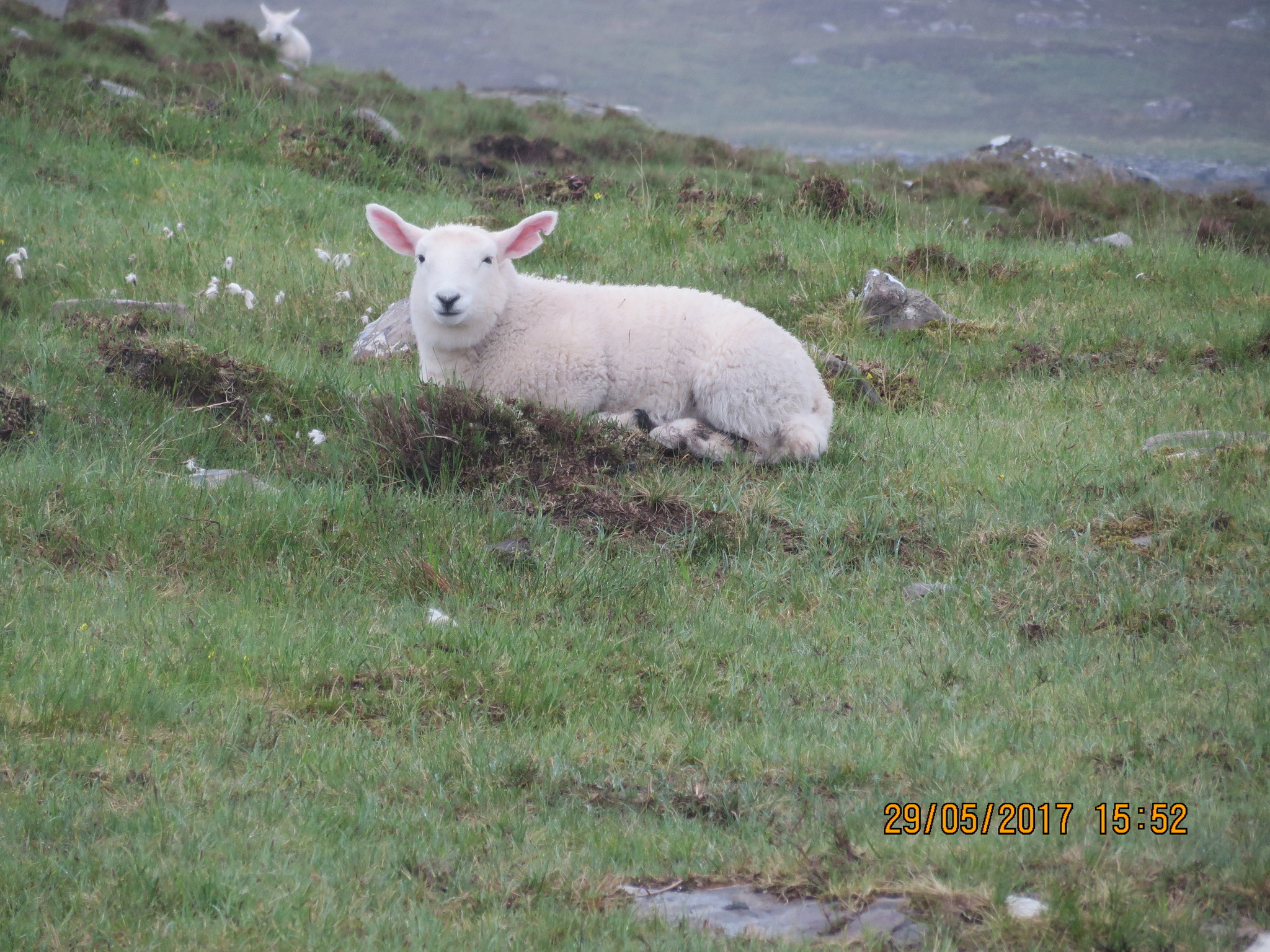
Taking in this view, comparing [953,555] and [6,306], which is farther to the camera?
[6,306]

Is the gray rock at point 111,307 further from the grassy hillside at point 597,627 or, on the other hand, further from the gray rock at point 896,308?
the gray rock at point 896,308

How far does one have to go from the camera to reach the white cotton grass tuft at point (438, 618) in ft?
15.8

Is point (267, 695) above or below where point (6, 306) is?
below

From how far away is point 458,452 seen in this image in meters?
6.14

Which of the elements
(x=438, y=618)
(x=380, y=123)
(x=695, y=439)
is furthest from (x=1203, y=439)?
(x=380, y=123)

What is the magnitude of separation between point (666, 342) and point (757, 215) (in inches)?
213

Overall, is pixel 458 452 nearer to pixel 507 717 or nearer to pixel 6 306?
pixel 507 717

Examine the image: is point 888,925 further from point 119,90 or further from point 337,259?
point 119,90

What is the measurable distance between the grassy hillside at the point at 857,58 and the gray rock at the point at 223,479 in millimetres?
64477

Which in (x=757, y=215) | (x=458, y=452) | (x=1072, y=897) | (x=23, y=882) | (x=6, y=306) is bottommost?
(x=23, y=882)

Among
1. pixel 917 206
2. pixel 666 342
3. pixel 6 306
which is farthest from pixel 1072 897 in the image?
pixel 917 206

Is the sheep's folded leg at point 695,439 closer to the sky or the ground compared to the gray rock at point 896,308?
closer to the ground
